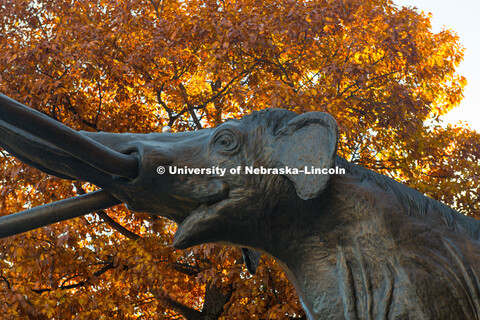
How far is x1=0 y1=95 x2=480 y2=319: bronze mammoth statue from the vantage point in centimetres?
163

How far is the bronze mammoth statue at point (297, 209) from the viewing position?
1.63 metres

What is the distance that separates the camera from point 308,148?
65.6 inches

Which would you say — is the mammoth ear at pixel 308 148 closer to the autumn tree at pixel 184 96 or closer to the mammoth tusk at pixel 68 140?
the mammoth tusk at pixel 68 140

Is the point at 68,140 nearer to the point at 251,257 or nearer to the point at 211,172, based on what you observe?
the point at 211,172

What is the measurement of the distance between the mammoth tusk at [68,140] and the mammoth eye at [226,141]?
252 mm

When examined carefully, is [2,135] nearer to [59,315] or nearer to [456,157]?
[59,315]

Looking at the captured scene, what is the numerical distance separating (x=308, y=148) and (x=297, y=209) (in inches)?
7.5

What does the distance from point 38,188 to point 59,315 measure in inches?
76.3

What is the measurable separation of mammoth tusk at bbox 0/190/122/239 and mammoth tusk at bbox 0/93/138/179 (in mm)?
139

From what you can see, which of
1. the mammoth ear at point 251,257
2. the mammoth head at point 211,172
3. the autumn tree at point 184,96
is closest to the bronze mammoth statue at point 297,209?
the mammoth head at point 211,172

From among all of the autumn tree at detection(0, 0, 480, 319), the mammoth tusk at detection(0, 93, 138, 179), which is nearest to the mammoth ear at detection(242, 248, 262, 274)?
the mammoth tusk at detection(0, 93, 138, 179)

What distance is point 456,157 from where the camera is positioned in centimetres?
1088

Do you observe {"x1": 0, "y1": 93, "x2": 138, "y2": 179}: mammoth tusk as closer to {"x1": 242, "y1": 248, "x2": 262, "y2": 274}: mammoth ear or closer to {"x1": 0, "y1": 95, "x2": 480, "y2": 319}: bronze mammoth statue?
{"x1": 0, "y1": 95, "x2": 480, "y2": 319}: bronze mammoth statue

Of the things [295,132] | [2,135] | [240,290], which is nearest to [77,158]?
[2,135]
